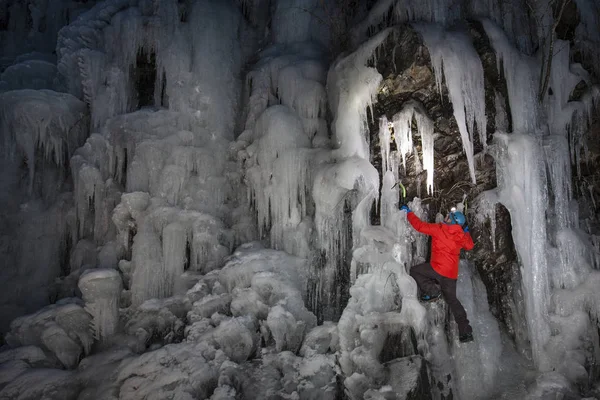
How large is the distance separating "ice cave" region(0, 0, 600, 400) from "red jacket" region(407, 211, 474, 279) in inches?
9.2

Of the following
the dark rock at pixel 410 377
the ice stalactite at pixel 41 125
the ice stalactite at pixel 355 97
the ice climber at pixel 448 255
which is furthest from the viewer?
the ice stalactite at pixel 41 125

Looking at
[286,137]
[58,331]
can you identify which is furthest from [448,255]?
[58,331]

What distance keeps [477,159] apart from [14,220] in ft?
28.4

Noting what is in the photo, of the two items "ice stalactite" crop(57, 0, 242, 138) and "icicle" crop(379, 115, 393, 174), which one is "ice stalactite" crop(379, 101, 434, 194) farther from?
"ice stalactite" crop(57, 0, 242, 138)

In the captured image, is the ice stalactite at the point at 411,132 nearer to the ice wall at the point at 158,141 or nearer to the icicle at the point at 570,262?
the icicle at the point at 570,262

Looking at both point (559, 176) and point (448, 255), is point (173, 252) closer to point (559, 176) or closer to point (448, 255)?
point (448, 255)

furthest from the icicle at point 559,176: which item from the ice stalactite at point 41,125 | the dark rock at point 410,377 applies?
the ice stalactite at point 41,125

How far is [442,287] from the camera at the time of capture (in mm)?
5543

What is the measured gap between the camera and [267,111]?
7684 millimetres

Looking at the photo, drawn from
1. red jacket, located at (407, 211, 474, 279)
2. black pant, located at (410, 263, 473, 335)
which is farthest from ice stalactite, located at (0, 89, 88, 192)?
black pant, located at (410, 263, 473, 335)

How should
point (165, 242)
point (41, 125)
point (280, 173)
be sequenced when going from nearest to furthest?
1. point (165, 242)
2. point (280, 173)
3. point (41, 125)

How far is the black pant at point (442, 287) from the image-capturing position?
5355 mm

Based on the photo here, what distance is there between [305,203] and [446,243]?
107 inches

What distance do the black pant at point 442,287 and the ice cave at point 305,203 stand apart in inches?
13.7
